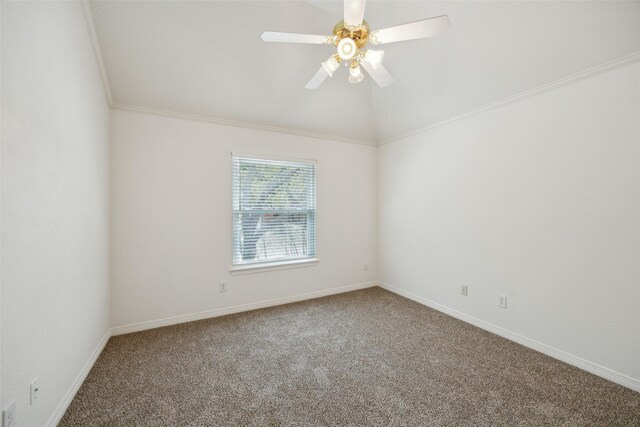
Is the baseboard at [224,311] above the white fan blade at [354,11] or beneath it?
beneath

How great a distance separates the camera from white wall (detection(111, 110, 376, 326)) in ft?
9.27

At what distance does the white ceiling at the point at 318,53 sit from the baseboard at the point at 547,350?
7.59 ft

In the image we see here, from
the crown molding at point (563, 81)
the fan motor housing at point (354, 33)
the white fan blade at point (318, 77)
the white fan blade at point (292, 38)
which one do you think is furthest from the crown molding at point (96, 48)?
the crown molding at point (563, 81)

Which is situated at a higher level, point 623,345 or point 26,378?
point 26,378

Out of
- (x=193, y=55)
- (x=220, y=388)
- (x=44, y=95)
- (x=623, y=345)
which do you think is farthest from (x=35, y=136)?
(x=623, y=345)

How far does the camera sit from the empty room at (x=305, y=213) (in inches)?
63.4

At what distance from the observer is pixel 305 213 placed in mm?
3859

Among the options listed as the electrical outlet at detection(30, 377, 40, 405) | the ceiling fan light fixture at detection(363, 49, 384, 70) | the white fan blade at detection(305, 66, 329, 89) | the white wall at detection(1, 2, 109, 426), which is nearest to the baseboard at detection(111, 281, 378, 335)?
the white wall at detection(1, 2, 109, 426)

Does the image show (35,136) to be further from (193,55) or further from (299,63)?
(299,63)

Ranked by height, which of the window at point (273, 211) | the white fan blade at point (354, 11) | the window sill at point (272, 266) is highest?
the white fan blade at point (354, 11)

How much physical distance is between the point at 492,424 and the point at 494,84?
9.06 feet

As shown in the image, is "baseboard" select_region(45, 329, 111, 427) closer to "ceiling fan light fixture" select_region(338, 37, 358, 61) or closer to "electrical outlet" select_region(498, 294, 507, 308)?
"ceiling fan light fixture" select_region(338, 37, 358, 61)

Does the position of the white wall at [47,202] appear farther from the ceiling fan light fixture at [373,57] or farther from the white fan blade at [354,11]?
the ceiling fan light fixture at [373,57]

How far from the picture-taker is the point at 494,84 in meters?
2.61
